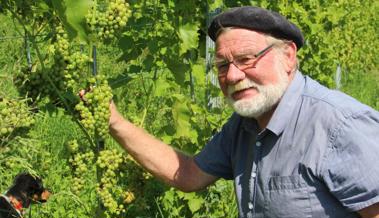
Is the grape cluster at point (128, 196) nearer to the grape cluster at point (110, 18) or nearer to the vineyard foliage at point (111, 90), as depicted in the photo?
the vineyard foliage at point (111, 90)

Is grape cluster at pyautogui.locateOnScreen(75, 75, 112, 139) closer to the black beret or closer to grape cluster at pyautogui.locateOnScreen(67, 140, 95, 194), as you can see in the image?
grape cluster at pyautogui.locateOnScreen(67, 140, 95, 194)

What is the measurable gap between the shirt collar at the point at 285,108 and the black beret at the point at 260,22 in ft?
0.72

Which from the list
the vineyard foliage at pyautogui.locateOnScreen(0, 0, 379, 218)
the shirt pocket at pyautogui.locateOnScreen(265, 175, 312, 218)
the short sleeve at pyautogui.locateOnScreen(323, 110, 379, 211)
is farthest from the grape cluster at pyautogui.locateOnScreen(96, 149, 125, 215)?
the short sleeve at pyautogui.locateOnScreen(323, 110, 379, 211)

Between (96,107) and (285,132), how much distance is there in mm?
837

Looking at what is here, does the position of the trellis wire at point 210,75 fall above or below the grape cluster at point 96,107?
below

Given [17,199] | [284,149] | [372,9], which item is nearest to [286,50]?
[284,149]

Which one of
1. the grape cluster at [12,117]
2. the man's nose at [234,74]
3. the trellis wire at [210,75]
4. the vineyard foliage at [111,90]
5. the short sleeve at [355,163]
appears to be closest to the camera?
the grape cluster at [12,117]

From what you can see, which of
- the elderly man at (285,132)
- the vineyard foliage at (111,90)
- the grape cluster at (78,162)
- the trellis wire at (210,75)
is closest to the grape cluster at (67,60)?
the vineyard foliage at (111,90)

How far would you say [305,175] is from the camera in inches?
99.7

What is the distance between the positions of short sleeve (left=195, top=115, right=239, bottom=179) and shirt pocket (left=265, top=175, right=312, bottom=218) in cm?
46

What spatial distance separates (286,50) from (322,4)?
11.1 feet

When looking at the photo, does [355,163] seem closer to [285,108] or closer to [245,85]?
[285,108]

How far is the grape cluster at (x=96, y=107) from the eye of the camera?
230 centimetres

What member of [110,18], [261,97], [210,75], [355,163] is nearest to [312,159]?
[355,163]
